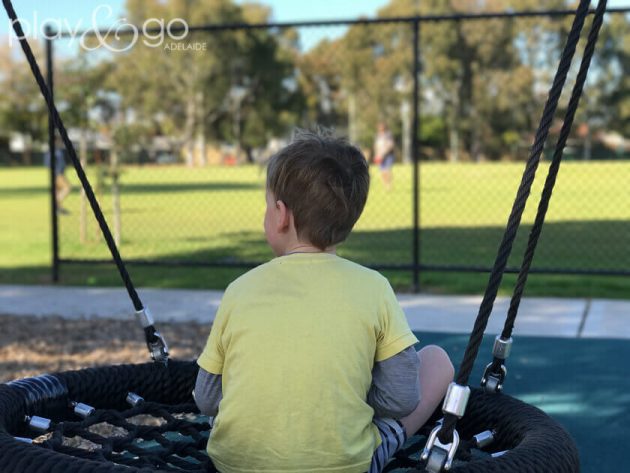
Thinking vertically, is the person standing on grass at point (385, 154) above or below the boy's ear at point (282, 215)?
above

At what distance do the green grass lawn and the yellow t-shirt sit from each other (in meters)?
1.14

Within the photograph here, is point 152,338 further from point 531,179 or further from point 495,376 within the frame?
point 531,179

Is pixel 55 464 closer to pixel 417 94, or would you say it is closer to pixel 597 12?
pixel 597 12

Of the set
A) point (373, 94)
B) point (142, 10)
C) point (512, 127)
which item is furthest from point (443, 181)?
point (142, 10)

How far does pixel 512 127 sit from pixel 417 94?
36.8 meters

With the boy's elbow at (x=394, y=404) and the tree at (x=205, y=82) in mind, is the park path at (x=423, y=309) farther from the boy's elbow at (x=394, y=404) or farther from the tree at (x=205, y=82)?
the tree at (x=205, y=82)

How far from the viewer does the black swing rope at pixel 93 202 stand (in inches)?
92.9

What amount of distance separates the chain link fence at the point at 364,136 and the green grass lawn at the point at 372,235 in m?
0.07

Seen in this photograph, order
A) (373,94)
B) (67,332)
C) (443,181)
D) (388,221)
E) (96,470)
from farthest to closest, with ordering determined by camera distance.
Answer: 1. (373,94)
2. (443,181)
3. (388,221)
4. (67,332)
5. (96,470)

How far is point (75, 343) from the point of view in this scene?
4949 mm

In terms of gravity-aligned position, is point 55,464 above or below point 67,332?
above

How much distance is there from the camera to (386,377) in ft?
6.07

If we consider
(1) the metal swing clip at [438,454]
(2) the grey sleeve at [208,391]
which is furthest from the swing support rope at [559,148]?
(2) the grey sleeve at [208,391]

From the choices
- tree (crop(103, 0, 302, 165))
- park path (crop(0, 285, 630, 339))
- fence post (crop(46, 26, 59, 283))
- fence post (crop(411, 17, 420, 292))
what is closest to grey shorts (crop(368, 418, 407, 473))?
park path (crop(0, 285, 630, 339))
